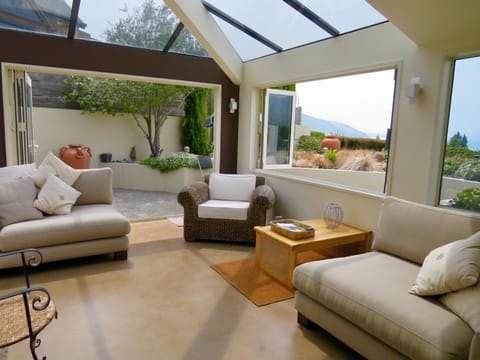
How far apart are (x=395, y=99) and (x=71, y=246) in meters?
3.34

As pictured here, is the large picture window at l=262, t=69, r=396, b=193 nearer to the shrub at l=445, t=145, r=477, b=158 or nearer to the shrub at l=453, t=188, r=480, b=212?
the shrub at l=445, t=145, r=477, b=158

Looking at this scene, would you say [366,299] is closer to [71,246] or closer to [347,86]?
[71,246]

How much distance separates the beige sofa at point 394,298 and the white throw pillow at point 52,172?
278 centimetres

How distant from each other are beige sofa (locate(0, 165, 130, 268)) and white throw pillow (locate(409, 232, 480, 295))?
2.71 m

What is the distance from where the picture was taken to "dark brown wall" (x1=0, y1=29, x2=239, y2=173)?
4199mm

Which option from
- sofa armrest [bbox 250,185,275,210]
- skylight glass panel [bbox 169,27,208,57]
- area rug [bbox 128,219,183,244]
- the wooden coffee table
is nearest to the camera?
the wooden coffee table

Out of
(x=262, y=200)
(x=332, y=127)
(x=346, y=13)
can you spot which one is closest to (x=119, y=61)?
(x=262, y=200)

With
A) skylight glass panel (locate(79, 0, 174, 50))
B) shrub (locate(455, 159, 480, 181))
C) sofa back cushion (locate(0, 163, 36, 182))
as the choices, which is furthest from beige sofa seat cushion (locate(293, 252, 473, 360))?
skylight glass panel (locate(79, 0, 174, 50))

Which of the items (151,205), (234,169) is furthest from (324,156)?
(151,205)

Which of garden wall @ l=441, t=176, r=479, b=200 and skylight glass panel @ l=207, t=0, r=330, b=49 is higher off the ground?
skylight glass panel @ l=207, t=0, r=330, b=49

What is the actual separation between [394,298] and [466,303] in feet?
1.11


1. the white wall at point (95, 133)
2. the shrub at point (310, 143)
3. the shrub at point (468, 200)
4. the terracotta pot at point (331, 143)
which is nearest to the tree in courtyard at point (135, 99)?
the white wall at point (95, 133)

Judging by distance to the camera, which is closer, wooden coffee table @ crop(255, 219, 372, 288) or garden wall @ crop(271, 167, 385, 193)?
wooden coffee table @ crop(255, 219, 372, 288)

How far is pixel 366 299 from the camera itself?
77.8 inches
